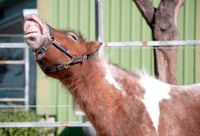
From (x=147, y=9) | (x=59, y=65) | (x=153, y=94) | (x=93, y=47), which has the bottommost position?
(x=153, y=94)

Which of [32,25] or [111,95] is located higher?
[32,25]

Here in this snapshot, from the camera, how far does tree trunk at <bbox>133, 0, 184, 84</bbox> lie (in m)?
6.72

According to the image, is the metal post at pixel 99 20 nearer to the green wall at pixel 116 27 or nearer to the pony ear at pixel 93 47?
the pony ear at pixel 93 47

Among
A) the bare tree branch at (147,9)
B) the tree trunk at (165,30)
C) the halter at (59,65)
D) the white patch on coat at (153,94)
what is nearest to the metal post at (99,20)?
the tree trunk at (165,30)

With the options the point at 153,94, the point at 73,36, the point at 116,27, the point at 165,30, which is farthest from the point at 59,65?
the point at 116,27

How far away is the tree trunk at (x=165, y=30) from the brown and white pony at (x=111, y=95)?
2090mm

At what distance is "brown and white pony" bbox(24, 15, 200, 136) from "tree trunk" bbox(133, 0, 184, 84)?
2.09 metres

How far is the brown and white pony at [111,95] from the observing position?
4.40 metres

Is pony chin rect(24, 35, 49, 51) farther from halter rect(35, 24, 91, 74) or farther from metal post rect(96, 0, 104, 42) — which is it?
metal post rect(96, 0, 104, 42)

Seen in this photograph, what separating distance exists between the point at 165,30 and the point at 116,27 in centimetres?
290

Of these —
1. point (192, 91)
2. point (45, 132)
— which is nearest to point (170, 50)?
point (192, 91)

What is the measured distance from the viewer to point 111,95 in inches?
176

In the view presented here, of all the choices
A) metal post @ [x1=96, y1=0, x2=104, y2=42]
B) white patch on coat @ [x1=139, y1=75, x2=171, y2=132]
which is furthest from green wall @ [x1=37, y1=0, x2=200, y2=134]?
white patch on coat @ [x1=139, y1=75, x2=171, y2=132]

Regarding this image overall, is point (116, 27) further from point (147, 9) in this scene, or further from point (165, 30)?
point (165, 30)
